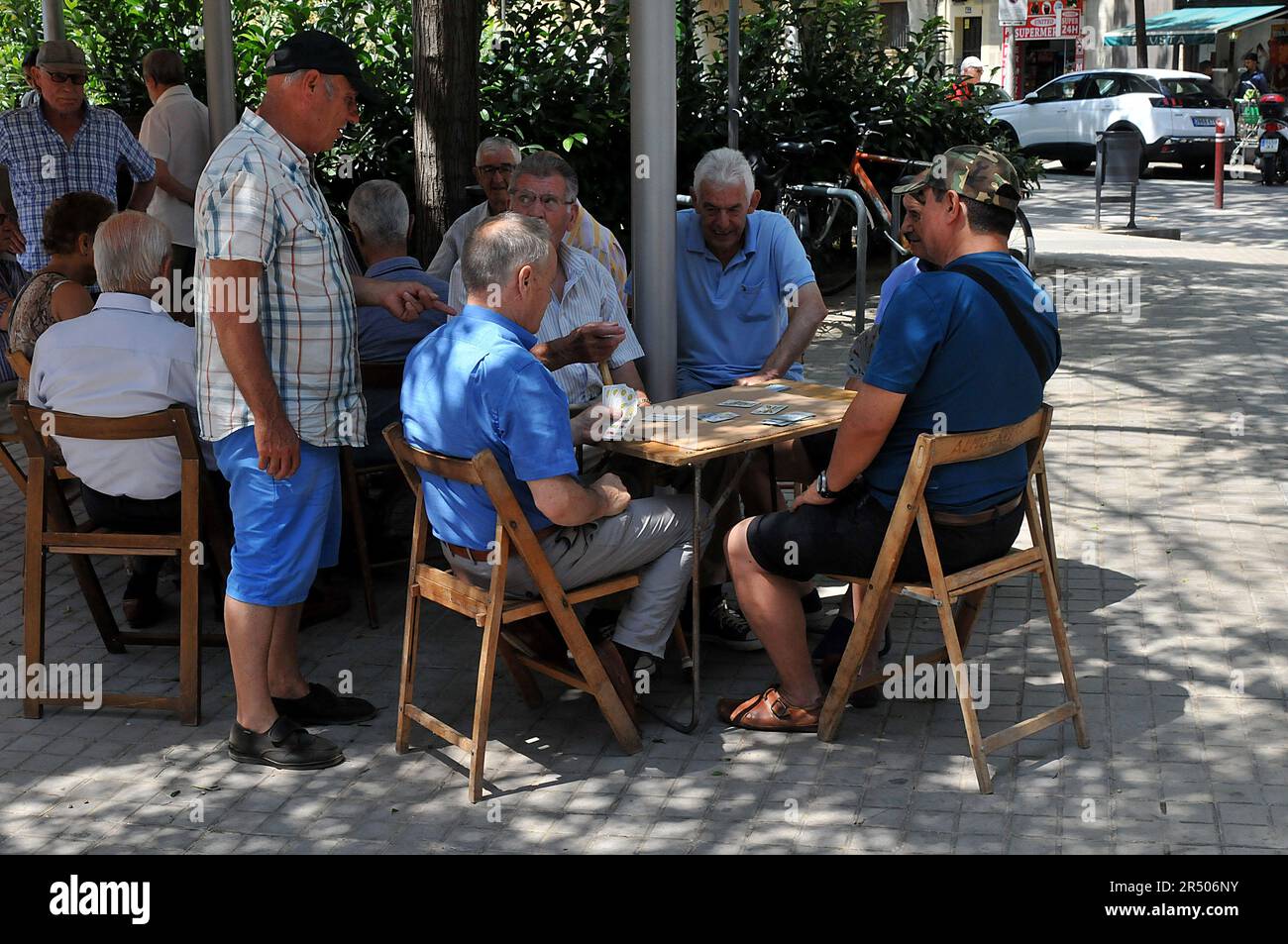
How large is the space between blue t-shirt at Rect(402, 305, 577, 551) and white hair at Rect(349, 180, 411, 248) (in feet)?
5.60

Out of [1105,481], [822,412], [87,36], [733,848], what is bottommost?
[733,848]

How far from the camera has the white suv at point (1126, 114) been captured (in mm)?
21375

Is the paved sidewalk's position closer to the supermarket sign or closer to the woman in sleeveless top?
the woman in sleeveless top

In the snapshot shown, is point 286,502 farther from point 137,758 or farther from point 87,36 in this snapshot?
point 87,36

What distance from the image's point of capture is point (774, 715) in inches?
169

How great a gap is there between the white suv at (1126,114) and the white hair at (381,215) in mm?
16571

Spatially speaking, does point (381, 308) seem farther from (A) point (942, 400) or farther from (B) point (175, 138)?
(B) point (175, 138)

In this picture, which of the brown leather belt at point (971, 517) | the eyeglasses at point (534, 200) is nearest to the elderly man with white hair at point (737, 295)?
the eyeglasses at point (534, 200)

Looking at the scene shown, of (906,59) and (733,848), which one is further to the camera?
(906,59)

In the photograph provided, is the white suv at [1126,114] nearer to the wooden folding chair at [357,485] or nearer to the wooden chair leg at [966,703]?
the wooden folding chair at [357,485]

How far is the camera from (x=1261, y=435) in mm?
7297

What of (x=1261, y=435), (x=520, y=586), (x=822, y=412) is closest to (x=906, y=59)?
(x=1261, y=435)

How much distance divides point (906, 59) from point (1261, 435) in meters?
5.89

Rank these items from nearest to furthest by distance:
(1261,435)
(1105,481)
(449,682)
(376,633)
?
(449,682) < (376,633) < (1105,481) < (1261,435)
